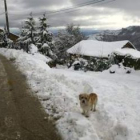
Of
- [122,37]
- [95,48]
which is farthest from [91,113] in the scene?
[122,37]

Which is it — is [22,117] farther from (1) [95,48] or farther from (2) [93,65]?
(1) [95,48]

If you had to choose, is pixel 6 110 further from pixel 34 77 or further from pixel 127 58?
pixel 127 58

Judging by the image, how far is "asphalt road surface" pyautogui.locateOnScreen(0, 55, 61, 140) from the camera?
6.48m

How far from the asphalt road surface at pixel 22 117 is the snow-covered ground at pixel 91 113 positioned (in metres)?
0.31

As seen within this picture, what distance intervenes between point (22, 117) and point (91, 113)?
233 cm

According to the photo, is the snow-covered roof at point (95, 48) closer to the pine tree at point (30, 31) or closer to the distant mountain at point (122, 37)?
the pine tree at point (30, 31)

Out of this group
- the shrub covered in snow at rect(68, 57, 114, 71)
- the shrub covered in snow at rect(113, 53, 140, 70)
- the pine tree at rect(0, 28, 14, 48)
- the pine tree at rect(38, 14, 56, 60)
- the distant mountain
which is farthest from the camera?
the distant mountain

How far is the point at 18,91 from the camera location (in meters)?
10.2

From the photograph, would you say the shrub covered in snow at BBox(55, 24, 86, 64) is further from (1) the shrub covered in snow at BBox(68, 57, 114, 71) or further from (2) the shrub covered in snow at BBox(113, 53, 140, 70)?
(2) the shrub covered in snow at BBox(113, 53, 140, 70)

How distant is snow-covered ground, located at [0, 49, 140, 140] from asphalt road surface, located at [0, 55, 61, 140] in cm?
31

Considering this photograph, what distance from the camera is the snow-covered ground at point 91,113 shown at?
6.54m

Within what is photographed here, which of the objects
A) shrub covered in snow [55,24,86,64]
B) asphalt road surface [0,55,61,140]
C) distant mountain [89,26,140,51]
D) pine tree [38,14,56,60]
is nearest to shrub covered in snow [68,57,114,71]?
asphalt road surface [0,55,61,140]

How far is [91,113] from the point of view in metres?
8.00

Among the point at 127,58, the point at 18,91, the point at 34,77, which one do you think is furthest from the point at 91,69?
the point at 18,91
